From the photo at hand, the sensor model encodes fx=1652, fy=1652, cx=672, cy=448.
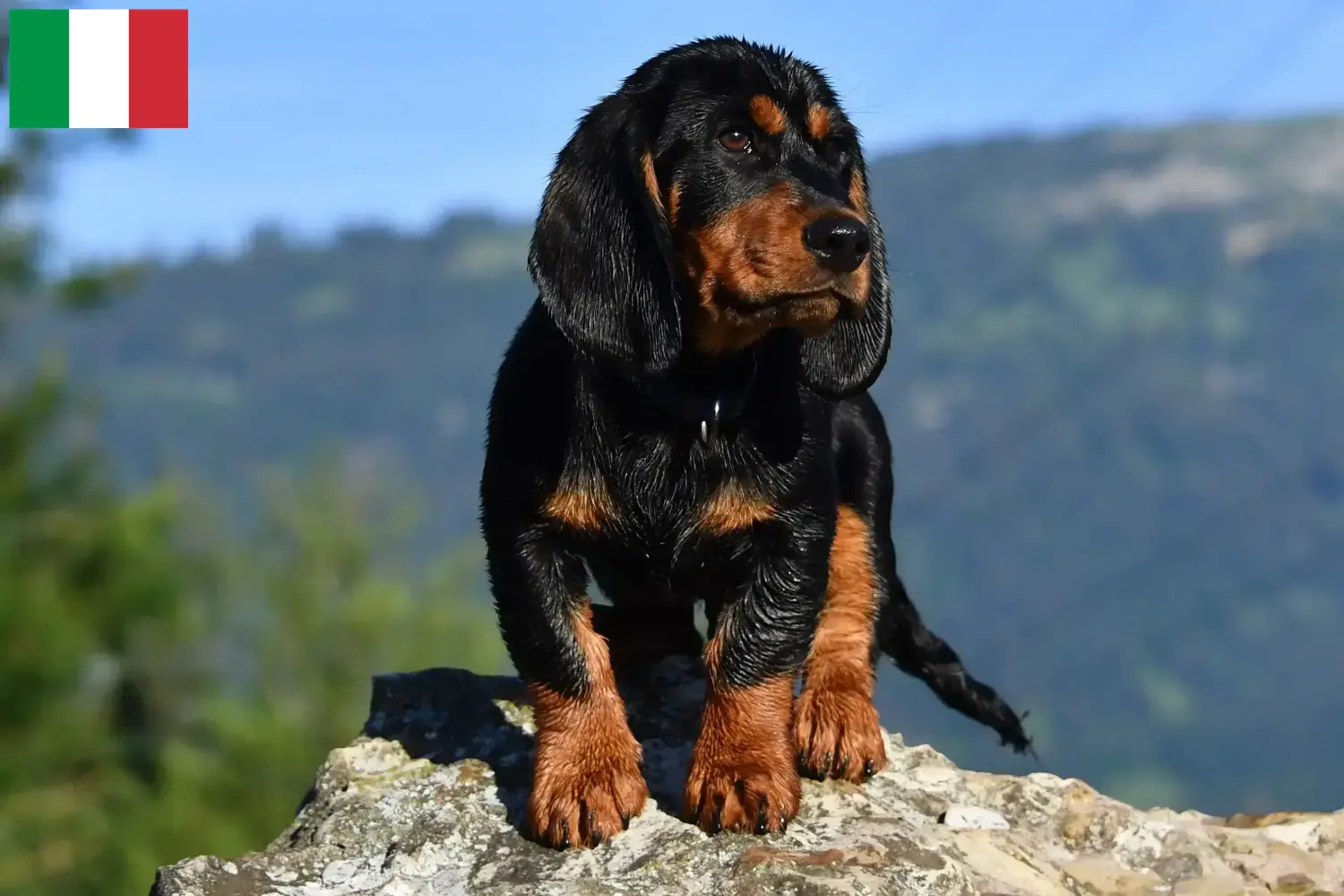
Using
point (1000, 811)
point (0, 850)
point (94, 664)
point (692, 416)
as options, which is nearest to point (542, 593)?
point (692, 416)

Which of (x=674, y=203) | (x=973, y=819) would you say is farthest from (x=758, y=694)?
(x=674, y=203)

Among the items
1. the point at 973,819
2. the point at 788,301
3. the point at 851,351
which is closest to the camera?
the point at 788,301

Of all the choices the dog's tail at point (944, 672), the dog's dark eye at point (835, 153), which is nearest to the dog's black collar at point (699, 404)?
the dog's dark eye at point (835, 153)

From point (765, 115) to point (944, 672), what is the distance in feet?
9.43

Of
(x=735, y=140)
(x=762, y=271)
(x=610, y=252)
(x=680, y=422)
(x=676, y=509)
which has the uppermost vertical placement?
(x=735, y=140)

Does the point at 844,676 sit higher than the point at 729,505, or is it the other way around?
the point at 729,505

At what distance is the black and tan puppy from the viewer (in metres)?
5.04

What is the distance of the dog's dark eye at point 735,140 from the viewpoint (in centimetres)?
515

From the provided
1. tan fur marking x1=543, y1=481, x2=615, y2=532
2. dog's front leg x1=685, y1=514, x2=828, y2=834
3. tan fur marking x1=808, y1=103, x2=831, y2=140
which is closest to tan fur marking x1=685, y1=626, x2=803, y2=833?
dog's front leg x1=685, y1=514, x2=828, y2=834

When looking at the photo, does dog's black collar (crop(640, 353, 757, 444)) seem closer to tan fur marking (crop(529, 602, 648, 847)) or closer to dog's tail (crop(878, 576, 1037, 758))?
tan fur marking (crop(529, 602, 648, 847))

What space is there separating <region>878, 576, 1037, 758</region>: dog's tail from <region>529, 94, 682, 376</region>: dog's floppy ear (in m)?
2.30

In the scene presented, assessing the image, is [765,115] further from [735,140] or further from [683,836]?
[683,836]

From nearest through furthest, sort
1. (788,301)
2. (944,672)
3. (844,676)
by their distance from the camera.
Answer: (788,301)
(844,676)
(944,672)

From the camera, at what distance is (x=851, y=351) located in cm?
544
